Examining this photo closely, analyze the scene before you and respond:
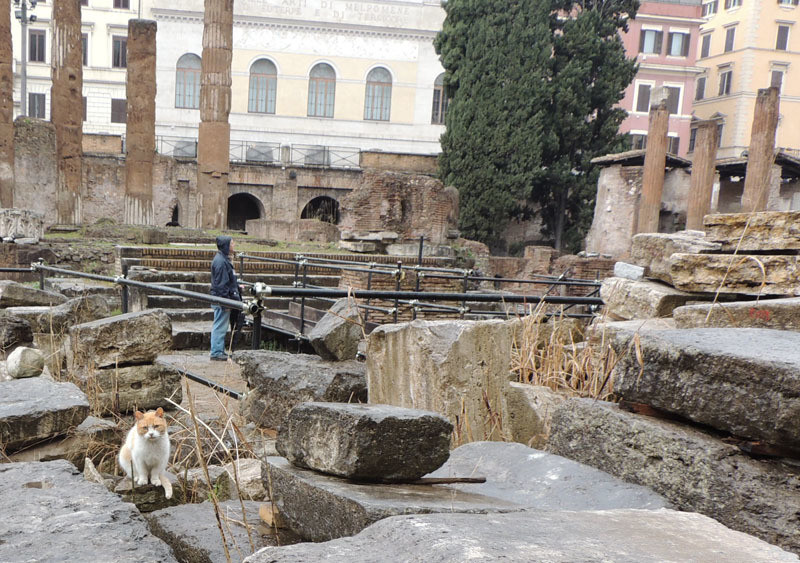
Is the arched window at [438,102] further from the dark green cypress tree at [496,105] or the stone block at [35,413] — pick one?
the stone block at [35,413]

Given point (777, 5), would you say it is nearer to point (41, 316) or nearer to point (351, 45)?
point (351, 45)

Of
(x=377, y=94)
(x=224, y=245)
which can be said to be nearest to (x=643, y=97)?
(x=377, y=94)

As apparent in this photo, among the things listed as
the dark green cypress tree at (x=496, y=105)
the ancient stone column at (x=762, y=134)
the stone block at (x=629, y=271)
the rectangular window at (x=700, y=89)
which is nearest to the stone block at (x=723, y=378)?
the stone block at (x=629, y=271)

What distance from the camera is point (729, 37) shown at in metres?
44.4

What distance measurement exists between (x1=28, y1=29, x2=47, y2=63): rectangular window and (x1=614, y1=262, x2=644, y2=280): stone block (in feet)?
130

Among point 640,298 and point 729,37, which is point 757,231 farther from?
point 729,37

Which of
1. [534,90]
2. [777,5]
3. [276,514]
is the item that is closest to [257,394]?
[276,514]

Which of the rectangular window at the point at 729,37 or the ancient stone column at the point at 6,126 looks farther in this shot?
the rectangular window at the point at 729,37

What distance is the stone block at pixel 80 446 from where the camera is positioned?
3.30 m

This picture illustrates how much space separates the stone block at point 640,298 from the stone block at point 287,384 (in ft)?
5.05

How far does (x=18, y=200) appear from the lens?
17969mm

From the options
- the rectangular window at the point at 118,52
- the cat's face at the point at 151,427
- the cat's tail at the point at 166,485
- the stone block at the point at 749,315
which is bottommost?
the cat's tail at the point at 166,485

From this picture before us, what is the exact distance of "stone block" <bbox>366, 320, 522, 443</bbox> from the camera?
3.32m

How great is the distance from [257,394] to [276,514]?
2084 mm
